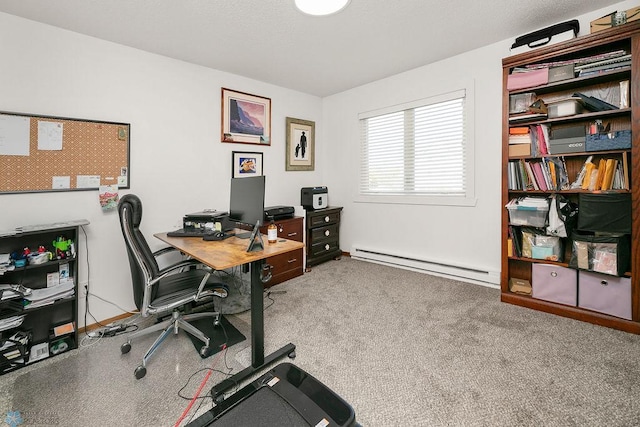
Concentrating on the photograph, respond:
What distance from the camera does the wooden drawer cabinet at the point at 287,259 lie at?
338 centimetres

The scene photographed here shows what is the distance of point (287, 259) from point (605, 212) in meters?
3.04

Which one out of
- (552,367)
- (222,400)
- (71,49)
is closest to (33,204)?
(71,49)

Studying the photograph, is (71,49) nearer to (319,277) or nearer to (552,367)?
(319,277)

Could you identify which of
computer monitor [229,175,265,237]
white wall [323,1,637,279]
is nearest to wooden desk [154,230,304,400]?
computer monitor [229,175,265,237]

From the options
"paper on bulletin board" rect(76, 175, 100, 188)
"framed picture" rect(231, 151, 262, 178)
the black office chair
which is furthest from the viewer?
"framed picture" rect(231, 151, 262, 178)

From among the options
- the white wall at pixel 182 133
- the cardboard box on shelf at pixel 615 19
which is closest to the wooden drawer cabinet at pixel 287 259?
the white wall at pixel 182 133

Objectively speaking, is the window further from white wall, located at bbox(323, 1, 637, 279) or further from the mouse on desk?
the mouse on desk

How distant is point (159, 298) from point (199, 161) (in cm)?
177

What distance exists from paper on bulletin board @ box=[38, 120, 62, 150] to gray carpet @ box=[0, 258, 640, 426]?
165 centimetres

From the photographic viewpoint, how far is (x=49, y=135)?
228 centimetres

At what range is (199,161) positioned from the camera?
10.5 feet

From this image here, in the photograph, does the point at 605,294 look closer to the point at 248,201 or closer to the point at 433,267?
the point at 433,267

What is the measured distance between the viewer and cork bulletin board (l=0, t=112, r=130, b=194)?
215 cm

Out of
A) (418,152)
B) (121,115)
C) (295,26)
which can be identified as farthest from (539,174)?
(121,115)
